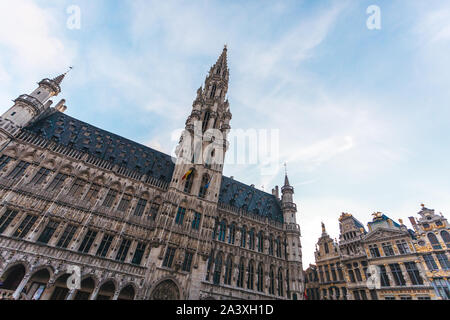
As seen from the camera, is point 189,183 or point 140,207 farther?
point 189,183

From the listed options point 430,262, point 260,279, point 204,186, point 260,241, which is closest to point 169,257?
point 204,186

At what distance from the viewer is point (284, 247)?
34.4 meters

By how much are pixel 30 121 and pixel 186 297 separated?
28.8 m

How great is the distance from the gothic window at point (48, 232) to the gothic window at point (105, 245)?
4.72 metres

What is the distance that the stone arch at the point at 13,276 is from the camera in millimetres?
18906

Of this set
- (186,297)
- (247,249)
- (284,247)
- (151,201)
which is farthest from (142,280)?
(284,247)

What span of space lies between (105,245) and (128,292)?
220 inches

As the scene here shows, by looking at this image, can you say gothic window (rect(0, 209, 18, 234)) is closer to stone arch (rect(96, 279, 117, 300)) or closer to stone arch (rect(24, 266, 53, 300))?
stone arch (rect(24, 266, 53, 300))

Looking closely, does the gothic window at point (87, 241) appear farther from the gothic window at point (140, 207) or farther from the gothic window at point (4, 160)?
the gothic window at point (4, 160)

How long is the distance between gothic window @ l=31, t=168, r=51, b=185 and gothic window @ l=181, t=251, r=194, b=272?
1822 centimetres

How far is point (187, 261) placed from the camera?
1000 inches

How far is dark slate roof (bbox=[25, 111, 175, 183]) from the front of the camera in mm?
28016

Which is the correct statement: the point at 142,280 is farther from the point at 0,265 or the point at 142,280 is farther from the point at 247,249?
the point at 247,249

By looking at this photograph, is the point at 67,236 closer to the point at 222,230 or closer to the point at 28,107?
the point at 28,107
